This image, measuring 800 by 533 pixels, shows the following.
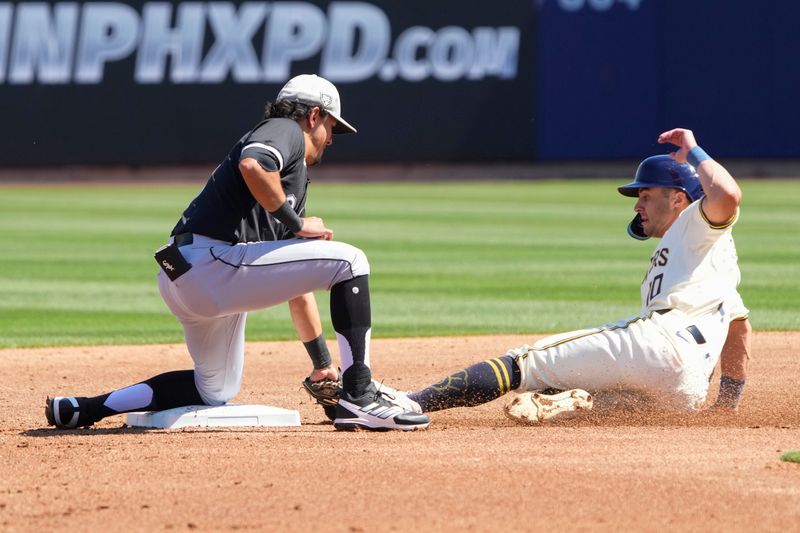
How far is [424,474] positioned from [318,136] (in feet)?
5.56

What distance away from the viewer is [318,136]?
548cm

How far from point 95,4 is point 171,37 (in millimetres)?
1614

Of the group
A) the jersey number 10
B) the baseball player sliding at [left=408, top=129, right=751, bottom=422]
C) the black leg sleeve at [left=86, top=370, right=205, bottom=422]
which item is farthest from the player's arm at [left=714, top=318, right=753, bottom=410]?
the black leg sleeve at [left=86, top=370, right=205, bottom=422]

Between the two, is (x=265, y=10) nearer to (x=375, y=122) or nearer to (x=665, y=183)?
(x=375, y=122)

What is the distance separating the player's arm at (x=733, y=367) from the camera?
18.9 ft

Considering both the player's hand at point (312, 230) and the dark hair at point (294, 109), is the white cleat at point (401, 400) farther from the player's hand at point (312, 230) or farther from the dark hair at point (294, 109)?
the dark hair at point (294, 109)

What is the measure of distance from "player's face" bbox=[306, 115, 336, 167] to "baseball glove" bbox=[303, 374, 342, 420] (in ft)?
3.25

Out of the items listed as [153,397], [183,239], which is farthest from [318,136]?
[153,397]

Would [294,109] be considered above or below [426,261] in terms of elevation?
above

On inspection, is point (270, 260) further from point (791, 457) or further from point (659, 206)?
point (791, 457)

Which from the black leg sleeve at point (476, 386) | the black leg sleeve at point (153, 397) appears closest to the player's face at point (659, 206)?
the black leg sleeve at point (476, 386)

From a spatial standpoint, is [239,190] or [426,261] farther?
[426,261]

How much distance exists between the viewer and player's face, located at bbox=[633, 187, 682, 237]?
5.61 metres

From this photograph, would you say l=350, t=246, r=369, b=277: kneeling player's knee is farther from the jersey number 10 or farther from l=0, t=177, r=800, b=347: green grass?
l=0, t=177, r=800, b=347: green grass
